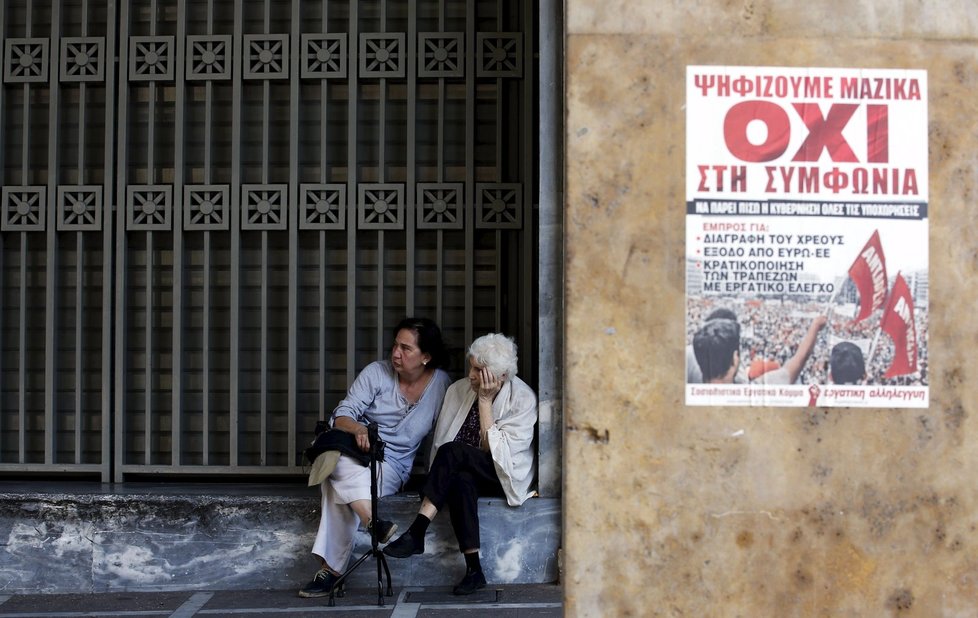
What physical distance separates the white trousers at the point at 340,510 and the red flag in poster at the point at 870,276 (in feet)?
10.9

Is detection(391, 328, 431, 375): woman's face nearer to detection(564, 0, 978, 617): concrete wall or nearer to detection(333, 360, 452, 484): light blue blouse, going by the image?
detection(333, 360, 452, 484): light blue blouse

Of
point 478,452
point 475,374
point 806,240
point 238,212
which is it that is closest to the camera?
point 806,240

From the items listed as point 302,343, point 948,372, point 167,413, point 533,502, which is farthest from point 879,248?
point 167,413

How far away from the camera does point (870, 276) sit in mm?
2932

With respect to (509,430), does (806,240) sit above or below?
above

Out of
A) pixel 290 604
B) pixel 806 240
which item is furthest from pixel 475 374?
pixel 806 240

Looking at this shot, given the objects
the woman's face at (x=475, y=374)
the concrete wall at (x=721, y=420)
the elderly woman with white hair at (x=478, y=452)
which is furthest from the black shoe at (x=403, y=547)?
the concrete wall at (x=721, y=420)

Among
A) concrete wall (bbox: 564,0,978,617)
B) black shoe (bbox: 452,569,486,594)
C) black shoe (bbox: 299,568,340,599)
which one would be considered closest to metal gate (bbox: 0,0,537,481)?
black shoe (bbox: 299,568,340,599)

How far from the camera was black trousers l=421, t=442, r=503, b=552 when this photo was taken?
562 centimetres

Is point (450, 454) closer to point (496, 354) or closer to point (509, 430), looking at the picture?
point (509, 430)

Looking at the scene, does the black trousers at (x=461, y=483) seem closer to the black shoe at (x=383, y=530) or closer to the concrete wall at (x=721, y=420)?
the black shoe at (x=383, y=530)

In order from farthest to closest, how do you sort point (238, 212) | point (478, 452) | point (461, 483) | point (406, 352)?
point (238, 212), point (406, 352), point (478, 452), point (461, 483)

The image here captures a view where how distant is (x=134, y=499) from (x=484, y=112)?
9.53 feet

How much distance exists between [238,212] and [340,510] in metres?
1.84
